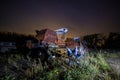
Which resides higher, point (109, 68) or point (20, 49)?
point (20, 49)

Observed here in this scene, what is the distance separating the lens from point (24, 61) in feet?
32.6

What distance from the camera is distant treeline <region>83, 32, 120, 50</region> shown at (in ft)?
64.0

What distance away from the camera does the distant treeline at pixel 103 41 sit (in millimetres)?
19517

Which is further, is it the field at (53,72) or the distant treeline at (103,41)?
the distant treeline at (103,41)

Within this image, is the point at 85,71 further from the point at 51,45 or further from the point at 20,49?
the point at 20,49

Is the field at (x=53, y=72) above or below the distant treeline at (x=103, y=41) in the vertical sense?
below

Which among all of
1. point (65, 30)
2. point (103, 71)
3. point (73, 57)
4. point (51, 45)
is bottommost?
point (103, 71)

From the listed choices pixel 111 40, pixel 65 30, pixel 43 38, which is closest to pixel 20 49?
pixel 43 38

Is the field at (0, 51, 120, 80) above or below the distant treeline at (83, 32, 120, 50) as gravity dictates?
below

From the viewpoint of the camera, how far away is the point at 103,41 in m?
20.3

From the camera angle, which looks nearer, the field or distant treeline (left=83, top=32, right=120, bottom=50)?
the field

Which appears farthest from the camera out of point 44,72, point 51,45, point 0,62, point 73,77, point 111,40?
point 111,40

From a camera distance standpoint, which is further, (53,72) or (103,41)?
(103,41)

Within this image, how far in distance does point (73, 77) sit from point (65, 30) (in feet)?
19.3
